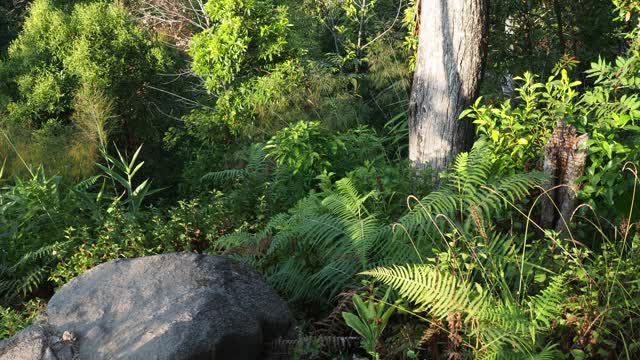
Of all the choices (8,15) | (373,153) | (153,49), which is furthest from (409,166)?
(8,15)

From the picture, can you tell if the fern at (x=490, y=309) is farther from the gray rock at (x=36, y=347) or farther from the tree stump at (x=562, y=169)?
the gray rock at (x=36, y=347)

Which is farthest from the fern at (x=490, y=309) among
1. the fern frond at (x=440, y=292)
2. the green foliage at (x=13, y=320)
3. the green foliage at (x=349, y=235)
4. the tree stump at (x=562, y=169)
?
the green foliage at (x=13, y=320)

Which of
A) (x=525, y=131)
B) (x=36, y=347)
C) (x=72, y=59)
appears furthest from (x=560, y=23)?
(x=72, y=59)

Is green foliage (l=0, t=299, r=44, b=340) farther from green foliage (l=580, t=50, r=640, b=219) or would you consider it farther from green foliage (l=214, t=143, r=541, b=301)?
green foliage (l=580, t=50, r=640, b=219)

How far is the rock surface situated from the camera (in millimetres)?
3301

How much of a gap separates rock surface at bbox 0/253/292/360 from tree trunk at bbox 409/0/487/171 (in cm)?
248

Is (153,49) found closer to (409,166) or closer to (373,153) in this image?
(373,153)

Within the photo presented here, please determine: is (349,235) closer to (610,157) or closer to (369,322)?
(369,322)

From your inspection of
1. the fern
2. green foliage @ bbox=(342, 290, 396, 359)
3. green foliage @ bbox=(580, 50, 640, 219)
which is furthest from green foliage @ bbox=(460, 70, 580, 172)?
green foliage @ bbox=(342, 290, 396, 359)

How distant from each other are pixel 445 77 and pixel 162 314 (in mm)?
3320

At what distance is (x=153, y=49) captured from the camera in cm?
1462

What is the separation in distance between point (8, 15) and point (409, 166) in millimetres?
15060

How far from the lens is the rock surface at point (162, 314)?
130 inches

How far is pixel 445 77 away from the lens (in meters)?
5.98
